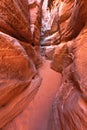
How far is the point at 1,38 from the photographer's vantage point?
1.64 meters

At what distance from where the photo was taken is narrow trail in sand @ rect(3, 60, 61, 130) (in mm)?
1438

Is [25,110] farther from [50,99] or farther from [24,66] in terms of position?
[24,66]

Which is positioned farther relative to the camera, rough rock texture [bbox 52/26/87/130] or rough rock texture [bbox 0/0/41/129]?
rough rock texture [bbox 0/0/41/129]

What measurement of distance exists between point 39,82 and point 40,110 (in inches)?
16.4

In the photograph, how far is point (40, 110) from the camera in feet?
5.31

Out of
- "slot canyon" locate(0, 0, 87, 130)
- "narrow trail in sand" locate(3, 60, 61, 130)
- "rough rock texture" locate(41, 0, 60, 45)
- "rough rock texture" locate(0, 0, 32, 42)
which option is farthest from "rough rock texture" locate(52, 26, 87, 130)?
"rough rock texture" locate(41, 0, 60, 45)

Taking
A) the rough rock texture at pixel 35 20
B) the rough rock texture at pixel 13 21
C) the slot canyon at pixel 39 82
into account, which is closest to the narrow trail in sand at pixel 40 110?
the slot canyon at pixel 39 82

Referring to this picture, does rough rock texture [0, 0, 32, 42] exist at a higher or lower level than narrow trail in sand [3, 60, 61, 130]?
higher

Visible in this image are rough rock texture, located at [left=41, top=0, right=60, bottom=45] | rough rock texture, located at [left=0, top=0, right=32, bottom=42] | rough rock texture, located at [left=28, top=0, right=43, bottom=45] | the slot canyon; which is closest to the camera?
the slot canyon

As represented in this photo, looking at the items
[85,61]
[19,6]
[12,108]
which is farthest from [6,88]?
[19,6]

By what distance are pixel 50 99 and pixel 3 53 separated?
2.35ft

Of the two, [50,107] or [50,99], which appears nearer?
[50,107]

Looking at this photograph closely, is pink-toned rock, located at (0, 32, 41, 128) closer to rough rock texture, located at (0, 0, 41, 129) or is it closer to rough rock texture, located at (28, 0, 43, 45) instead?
rough rock texture, located at (0, 0, 41, 129)

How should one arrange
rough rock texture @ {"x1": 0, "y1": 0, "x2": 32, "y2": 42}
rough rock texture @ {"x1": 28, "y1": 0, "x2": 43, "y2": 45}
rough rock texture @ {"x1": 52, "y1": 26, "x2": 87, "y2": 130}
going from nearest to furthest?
1. rough rock texture @ {"x1": 52, "y1": 26, "x2": 87, "y2": 130}
2. rough rock texture @ {"x1": 0, "y1": 0, "x2": 32, "y2": 42}
3. rough rock texture @ {"x1": 28, "y1": 0, "x2": 43, "y2": 45}
